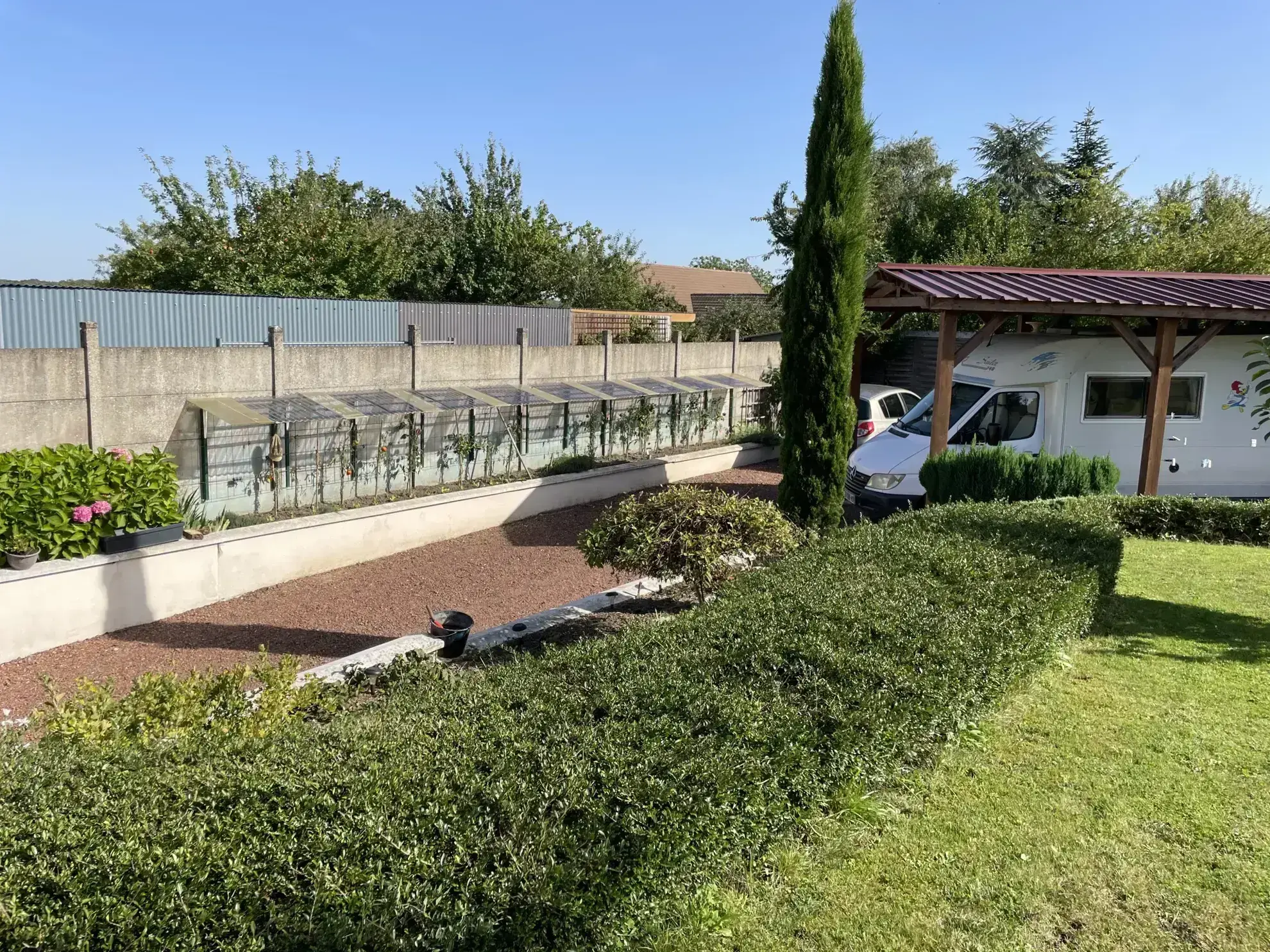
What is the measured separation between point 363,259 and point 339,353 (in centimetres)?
1156

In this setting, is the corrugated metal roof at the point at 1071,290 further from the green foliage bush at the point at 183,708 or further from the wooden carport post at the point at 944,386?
the green foliage bush at the point at 183,708

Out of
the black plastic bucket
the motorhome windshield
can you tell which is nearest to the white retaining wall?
the black plastic bucket

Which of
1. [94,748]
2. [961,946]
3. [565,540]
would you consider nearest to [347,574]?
[565,540]

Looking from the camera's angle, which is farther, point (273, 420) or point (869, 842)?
point (273, 420)

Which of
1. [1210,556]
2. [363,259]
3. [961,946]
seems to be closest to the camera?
[961,946]

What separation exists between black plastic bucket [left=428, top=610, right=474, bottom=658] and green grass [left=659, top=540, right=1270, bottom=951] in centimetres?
389

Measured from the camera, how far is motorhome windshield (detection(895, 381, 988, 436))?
1333cm

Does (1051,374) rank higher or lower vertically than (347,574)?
higher

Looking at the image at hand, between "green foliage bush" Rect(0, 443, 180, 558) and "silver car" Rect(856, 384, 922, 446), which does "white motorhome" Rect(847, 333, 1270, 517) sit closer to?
"silver car" Rect(856, 384, 922, 446)

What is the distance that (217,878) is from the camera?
2.81m

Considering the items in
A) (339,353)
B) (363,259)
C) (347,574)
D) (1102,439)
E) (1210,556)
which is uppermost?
(363,259)

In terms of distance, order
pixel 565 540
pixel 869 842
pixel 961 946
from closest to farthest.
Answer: pixel 961 946 < pixel 869 842 < pixel 565 540

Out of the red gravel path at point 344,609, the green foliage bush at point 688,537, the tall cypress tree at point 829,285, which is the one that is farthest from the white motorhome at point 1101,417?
the green foliage bush at point 688,537

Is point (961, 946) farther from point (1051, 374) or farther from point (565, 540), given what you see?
point (1051, 374)
